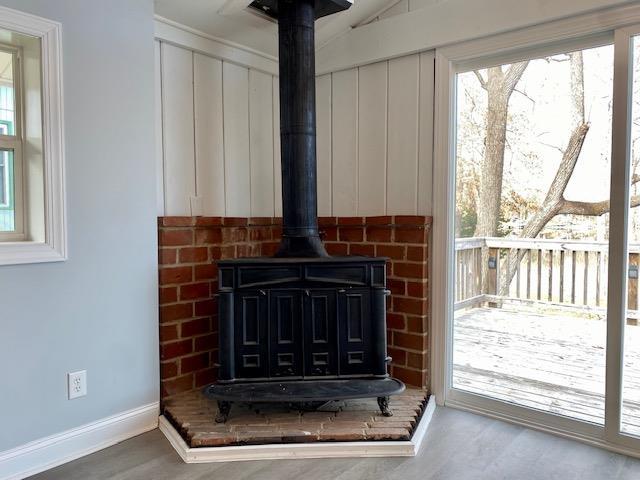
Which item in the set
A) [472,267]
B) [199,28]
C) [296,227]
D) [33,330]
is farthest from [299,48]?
[33,330]

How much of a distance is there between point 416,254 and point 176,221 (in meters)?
1.34

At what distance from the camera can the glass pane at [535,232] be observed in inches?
89.5

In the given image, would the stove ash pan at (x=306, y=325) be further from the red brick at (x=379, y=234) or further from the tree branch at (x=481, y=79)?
the tree branch at (x=481, y=79)

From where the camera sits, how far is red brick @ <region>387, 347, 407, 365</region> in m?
2.77

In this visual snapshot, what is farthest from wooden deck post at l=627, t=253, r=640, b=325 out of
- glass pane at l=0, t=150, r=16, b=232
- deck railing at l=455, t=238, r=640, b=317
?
glass pane at l=0, t=150, r=16, b=232

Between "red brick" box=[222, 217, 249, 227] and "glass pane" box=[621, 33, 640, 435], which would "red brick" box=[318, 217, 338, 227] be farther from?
"glass pane" box=[621, 33, 640, 435]

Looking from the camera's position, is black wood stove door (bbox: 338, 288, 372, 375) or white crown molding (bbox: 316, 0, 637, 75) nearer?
white crown molding (bbox: 316, 0, 637, 75)

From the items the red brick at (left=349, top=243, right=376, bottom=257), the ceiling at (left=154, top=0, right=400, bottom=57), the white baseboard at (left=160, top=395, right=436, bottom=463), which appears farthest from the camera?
the red brick at (left=349, top=243, right=376, bottom=257)

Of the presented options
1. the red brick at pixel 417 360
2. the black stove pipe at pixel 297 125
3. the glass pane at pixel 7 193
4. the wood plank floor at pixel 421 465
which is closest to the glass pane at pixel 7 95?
the glass pane at pixel 7 193

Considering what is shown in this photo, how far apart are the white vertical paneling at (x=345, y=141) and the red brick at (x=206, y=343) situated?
1.10 m

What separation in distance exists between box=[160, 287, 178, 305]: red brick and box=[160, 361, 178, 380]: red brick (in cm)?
33

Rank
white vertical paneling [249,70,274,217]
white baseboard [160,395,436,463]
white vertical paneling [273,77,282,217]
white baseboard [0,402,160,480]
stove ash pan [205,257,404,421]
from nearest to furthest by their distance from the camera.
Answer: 1. white baseboard [0,402,160,480]
2. white baseboard [160,395,436,463]
3. stove ash pan [205,257,404,421]
4. white vertical paneling [249,70,274,217]
5. white vertical paneling [273,77,282,217]

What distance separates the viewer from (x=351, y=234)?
2.98 metres

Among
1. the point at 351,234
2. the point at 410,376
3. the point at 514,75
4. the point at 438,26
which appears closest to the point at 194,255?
the point at 351,234
